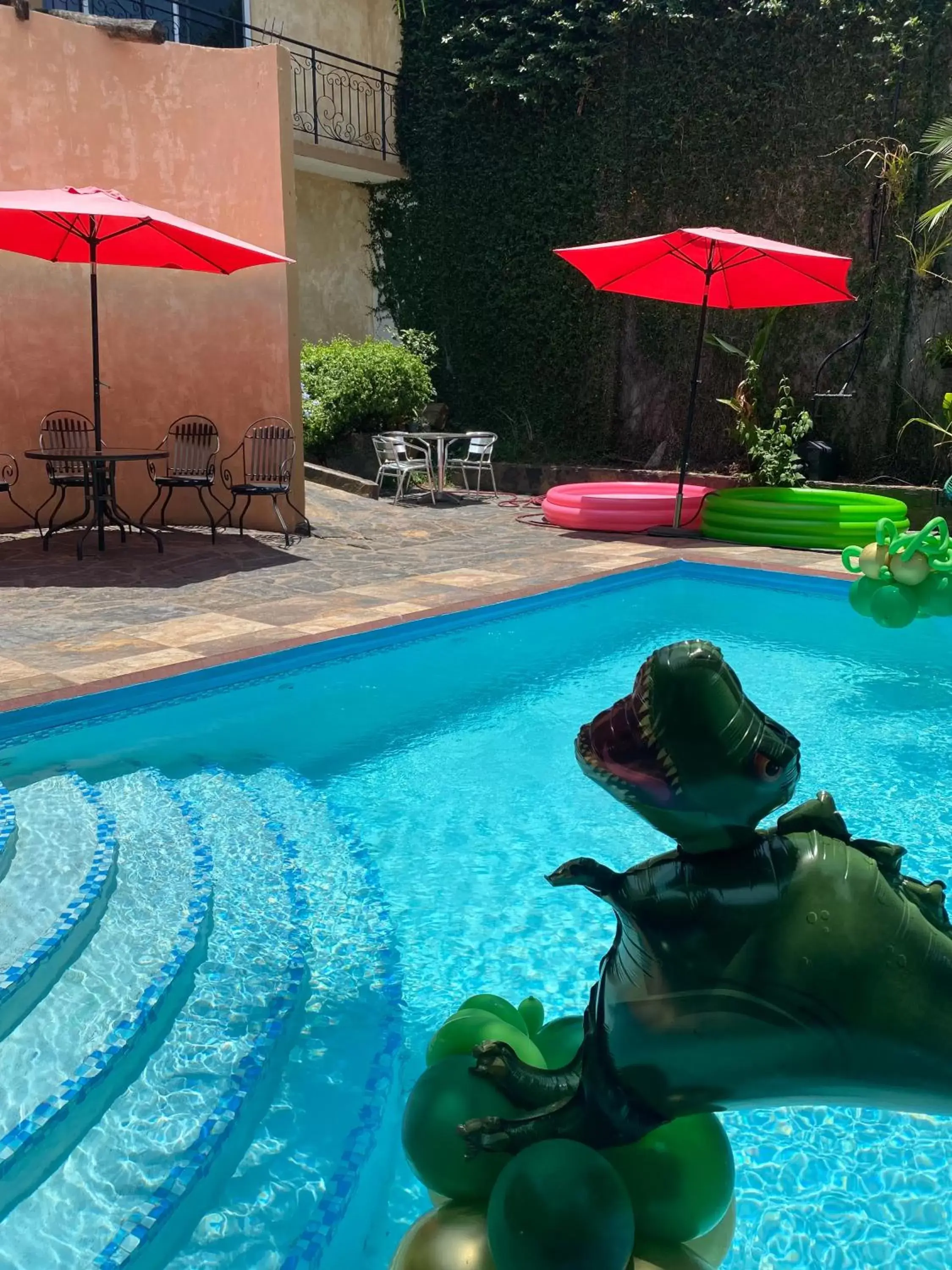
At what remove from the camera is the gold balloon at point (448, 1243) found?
3.87 ft

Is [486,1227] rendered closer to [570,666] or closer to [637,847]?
[637,847]

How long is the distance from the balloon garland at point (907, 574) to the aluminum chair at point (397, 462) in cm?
653

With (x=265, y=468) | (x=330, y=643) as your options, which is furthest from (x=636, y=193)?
(x=330, y=643)

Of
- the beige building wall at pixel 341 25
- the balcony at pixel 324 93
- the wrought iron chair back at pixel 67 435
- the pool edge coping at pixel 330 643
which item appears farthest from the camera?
the beige building wall at pixel 341 25

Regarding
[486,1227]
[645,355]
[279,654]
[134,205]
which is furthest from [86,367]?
[486,1227]

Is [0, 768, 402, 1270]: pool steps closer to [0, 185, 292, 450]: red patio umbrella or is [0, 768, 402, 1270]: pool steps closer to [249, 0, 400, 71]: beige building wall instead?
[0, 185, 292, 450]: red patio umbrella

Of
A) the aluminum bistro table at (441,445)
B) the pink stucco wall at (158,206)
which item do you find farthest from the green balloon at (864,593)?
the aluminum bistro table at (441,445)

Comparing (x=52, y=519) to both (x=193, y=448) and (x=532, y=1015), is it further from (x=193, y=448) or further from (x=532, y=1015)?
(x=532, y=1015)

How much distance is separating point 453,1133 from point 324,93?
16038mm

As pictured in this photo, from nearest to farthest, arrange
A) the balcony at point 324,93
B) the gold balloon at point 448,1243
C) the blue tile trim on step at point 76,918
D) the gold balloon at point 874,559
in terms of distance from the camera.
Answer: the gold balloon at point 448,1243 < the blue tile trim on step at point 76,918 < the gold balloon at point 874,559 < the balcony at point 324,93

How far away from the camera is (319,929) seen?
119 inches

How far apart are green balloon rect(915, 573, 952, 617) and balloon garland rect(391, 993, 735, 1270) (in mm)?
4202

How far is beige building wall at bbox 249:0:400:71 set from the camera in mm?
14445

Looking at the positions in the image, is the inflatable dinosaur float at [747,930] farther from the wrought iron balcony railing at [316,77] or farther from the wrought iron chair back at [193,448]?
the wrought iron balcony railing at [316,77]
